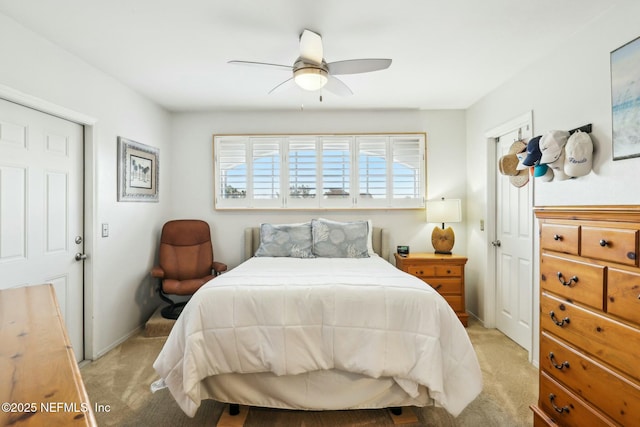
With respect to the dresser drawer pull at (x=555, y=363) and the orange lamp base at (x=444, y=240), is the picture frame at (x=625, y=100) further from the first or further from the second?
the orange lamp base at (x=444, y=240)

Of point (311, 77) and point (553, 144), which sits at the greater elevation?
point (311, 77)

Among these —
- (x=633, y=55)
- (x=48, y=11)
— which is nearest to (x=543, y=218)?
(x=633, y=55)

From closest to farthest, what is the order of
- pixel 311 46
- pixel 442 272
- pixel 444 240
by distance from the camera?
1. pixel 311 46
2. pixel 442 272
3. pixel 444 240

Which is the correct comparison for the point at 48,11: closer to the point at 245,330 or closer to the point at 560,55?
the point at 245,330

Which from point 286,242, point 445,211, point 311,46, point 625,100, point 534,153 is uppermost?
point 311,46

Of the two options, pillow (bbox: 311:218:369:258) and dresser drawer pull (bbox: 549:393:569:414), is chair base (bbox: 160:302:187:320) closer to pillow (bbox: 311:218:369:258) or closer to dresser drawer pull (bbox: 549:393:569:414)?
pillow (bbox: 311:218:369:258)

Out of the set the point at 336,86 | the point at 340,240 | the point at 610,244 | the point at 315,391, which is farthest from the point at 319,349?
the point at 336,86

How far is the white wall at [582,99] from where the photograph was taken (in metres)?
1.92

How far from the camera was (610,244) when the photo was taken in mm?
1374

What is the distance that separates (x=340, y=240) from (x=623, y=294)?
93.3 inches

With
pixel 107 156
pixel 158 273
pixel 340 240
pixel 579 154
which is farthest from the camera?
pixel 340 240

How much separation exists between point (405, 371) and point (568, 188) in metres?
1.77

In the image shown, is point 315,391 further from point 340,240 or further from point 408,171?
point 408,171

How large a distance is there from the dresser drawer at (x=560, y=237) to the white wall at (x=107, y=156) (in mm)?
3376
